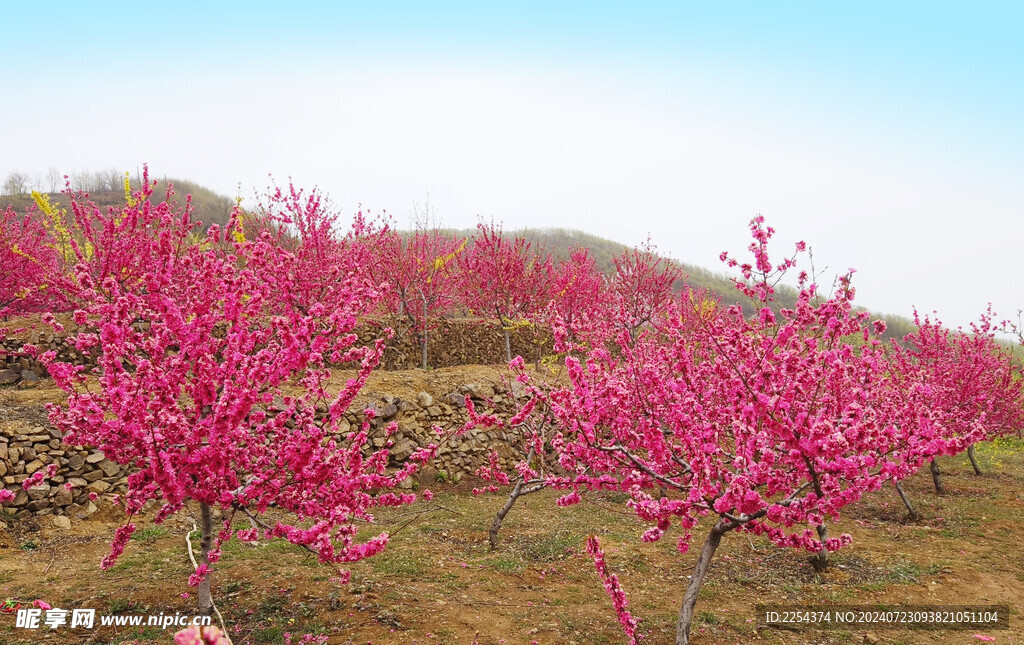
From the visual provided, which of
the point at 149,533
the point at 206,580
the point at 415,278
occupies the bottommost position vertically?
the point at 149,533

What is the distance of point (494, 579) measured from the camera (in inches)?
298

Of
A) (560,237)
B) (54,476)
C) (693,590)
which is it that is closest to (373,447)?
(54,476)

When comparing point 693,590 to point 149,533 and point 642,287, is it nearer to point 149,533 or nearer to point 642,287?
point 149,533

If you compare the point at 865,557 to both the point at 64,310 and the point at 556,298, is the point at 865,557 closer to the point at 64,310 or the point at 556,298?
the point at 556,298

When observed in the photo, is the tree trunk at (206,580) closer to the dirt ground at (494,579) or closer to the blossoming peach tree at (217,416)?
the blossoming peach tree at (217,416)

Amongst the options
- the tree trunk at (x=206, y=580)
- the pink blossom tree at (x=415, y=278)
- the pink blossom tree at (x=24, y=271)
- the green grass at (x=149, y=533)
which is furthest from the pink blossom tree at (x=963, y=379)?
the pink blossom tree at (x=24, y=271)

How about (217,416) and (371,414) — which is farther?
(371,414)

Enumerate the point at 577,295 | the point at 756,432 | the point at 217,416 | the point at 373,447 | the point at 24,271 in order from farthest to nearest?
1. the point at 577,295
2. the point at 24,271
3. the point at 373,447
4. the point at 756,432
5. the point at 217,416

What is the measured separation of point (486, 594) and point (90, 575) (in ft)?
16.6

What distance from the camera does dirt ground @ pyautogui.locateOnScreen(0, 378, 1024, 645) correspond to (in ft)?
19.5

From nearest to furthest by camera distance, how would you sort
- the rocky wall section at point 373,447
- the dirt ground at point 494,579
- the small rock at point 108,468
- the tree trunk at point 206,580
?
the tree trunk at point 206,580 → the dirt ground at point 494,579 → the rocky wall section at point 373,447 → the small rock at point 108,468

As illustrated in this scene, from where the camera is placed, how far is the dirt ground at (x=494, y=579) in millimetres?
5957

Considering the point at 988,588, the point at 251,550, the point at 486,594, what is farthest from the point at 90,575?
the point at 988,588

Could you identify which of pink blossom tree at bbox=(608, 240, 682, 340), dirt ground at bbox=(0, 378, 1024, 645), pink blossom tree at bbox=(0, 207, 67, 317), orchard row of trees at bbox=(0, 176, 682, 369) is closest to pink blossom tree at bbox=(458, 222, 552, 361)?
orchard row of trees at bbox=(0, 176, 682, 369)
